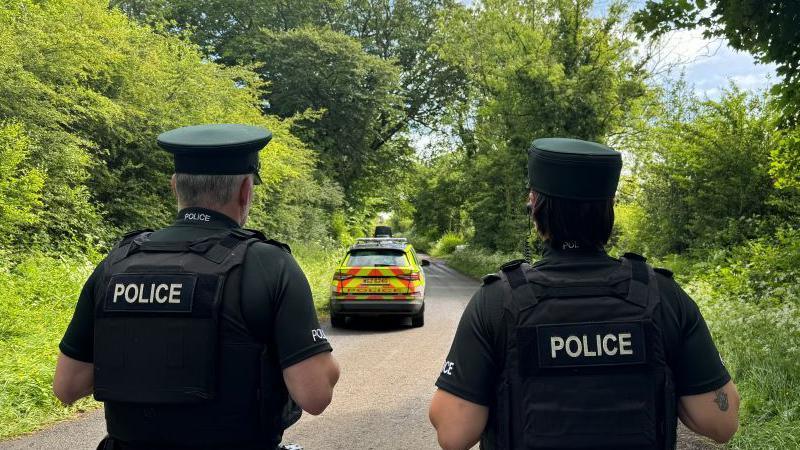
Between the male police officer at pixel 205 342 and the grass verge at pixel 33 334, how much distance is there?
403 centimetres

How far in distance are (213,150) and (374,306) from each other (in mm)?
9046

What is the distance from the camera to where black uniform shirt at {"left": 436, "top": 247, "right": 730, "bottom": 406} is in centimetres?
179

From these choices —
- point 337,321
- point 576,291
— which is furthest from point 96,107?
point 576,291

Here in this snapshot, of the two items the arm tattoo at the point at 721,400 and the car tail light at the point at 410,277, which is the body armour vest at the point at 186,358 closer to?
the arm tattoo at the point at 721,400

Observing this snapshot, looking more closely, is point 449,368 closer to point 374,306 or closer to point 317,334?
point 317,334

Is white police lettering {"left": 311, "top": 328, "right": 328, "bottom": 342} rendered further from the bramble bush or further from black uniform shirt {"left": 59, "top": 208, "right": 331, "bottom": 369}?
the bramble bush

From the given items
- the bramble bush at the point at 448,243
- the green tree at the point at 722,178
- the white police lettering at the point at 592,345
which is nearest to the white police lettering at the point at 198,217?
the white police lettering at the point at 592,345

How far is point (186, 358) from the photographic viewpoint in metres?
1.88

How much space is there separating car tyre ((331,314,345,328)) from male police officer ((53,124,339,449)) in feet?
31.6

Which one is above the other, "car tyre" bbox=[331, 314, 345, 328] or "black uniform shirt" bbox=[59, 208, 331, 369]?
"black uniform shirt" bbox=[59, 208, 331, 369]

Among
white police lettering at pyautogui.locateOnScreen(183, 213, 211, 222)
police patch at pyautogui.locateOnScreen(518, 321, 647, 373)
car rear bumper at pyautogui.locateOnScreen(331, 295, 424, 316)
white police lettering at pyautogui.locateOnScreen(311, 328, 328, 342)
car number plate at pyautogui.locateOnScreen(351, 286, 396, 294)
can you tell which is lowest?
car rear bumper at pyautogui.locateOnScreen(331, 295, 424, 316)

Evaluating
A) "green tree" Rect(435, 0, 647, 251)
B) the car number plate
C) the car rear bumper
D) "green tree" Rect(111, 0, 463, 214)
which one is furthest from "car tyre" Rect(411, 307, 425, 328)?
A: "green tree" Rect(111, 0, 463, 214)

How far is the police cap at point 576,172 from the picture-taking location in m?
1.88

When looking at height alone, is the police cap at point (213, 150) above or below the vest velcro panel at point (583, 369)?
above
